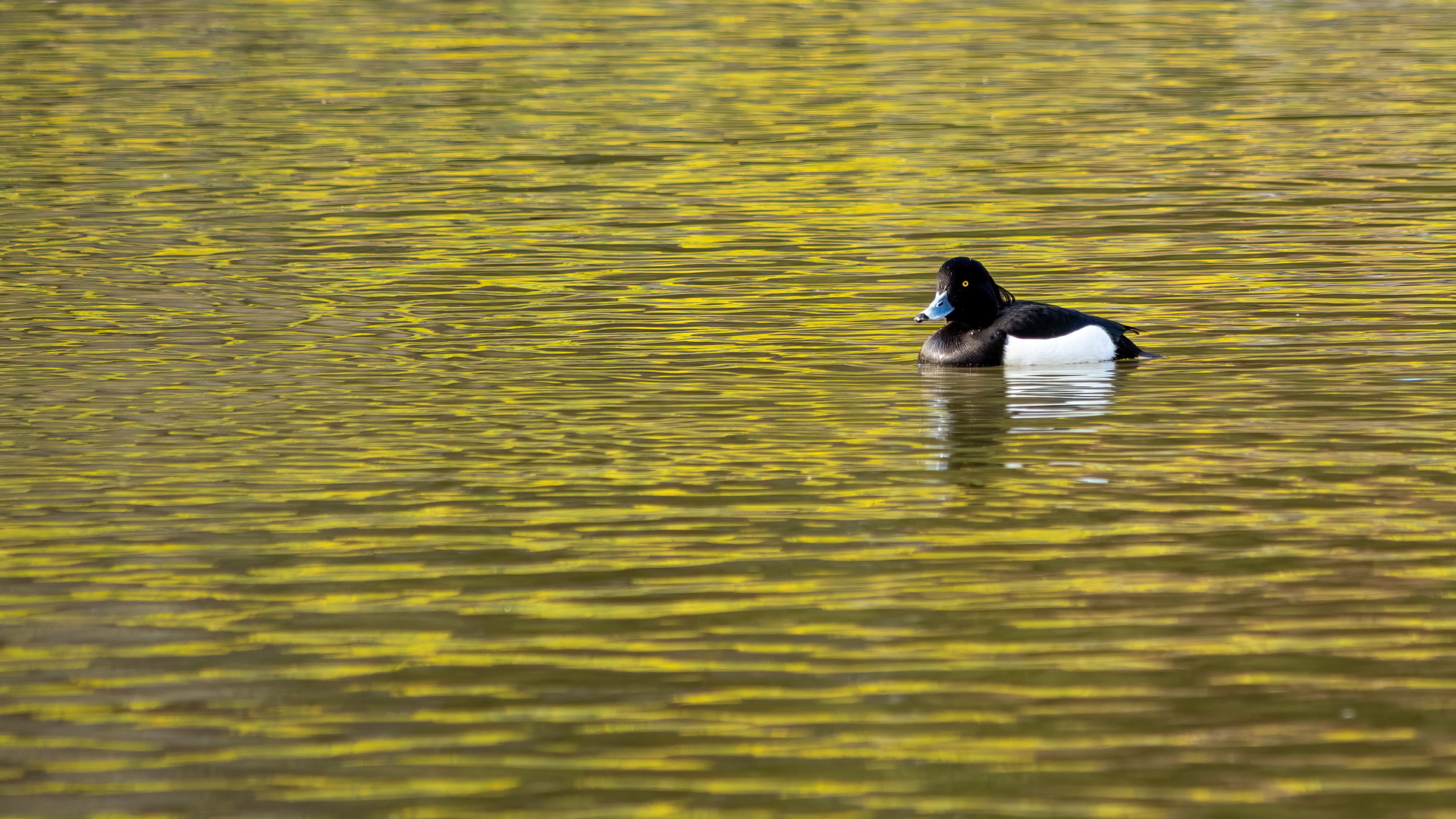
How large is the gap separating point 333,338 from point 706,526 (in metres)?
6.77

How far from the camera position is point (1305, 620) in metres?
9.38

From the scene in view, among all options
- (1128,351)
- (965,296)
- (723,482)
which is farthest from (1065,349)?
(723,482)

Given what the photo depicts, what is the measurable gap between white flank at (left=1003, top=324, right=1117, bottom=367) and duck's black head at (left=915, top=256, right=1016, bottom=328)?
306 mm

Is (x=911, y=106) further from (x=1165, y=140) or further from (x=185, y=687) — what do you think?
(x=185, y=687)

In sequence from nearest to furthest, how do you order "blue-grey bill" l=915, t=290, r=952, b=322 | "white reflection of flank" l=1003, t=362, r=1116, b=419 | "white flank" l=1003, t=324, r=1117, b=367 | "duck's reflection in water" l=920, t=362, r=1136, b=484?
"duck's reflection in water" l=920, t=362, r=1136, b=484 → "white reflection of flank" l=1003, t=362, r=1116, b=419 → "white flank" l=1003, t=324, r=1117, b=367 → "blue-grey bill" l=915, t=290, r=952, b=322

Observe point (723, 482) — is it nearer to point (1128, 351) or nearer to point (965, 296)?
point (965, 296)

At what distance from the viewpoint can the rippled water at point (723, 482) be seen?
315 inches

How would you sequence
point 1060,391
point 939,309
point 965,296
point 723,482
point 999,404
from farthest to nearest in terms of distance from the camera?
point 965,296 < point 939,309 < point 1060,391 < point 999,404 < point 723,482

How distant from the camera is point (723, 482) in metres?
12.2

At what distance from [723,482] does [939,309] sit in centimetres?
420

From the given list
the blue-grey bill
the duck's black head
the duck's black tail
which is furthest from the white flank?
the blue-grey bill

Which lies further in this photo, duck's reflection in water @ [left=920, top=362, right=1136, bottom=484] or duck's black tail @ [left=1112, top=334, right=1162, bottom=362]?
duck's black tail @ [left=1112, top=334, right=1162, bottom=362]

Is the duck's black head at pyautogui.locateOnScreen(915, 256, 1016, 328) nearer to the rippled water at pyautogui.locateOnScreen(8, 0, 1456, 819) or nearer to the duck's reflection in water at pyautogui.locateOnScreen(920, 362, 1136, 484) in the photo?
the duck's reflection in water at pyautogui.locateOnScreen(920, 362, 1136, 484)

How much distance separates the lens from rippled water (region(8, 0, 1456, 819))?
26.3 feet
